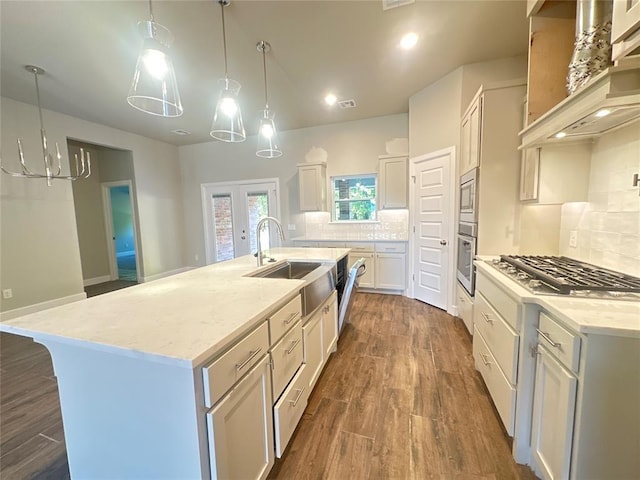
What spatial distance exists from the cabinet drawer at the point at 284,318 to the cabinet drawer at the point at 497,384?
1.19 meters

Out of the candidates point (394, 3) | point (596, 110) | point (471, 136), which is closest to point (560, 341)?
point (596, 110)

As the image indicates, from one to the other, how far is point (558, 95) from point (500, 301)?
131 centimetres

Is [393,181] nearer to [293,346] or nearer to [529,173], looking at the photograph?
[529,173]

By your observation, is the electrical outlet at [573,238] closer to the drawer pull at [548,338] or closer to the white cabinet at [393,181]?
the drawer pull at [548,338]

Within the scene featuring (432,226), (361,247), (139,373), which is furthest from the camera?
(361,247)

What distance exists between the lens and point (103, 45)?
2.46 metres

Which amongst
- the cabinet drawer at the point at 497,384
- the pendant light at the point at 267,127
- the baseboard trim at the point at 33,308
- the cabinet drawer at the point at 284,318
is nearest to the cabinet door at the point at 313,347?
the cabinet drawer at the point at 284,318

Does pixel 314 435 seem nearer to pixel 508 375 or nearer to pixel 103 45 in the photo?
pixel 508 375

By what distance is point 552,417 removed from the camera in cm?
110

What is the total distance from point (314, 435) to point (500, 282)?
1.40 meters

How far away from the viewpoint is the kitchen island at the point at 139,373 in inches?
32.2

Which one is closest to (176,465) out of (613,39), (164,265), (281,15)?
(613,39)

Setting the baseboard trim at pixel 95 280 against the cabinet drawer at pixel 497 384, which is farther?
the baseboard trim at pixel 95 280

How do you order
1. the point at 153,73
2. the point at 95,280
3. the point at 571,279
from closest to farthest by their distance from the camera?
the point at 571,279 → the point at 153,73 → the point at 95,280
